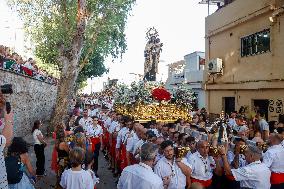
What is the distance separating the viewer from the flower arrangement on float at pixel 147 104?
12219 millimetres

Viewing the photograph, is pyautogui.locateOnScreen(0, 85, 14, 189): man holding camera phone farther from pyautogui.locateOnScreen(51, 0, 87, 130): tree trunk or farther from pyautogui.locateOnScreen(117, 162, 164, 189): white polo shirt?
pyautogui.locateOnScreen(51, 0, 87, 130): tree trunk

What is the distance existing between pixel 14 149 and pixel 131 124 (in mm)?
4514

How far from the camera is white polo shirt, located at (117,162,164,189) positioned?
15.9 ft

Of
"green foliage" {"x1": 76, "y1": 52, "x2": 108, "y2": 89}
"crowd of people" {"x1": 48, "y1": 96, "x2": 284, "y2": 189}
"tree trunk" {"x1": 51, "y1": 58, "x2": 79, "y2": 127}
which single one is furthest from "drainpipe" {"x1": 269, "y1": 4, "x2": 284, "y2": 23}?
"green foliage" {"x1": 76, "y1": 52, "x2": 108, "y2": 89}

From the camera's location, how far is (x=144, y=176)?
193 inches

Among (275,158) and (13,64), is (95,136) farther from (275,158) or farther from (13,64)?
(275,158)

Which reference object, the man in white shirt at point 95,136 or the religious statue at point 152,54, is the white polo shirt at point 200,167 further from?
the religious statue at point 152,54

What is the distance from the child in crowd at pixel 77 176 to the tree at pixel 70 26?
14712 millimetres

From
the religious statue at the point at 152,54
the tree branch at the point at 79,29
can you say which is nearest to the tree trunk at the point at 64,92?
the tree branch at the point at 79,29

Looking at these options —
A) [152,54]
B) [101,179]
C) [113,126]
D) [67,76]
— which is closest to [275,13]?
[152,54]

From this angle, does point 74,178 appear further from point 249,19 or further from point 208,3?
point 208,3

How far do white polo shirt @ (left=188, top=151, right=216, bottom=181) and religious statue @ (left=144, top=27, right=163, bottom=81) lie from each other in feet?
40.4

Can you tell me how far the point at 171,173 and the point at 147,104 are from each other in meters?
7.06

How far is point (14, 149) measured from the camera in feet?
20.3
